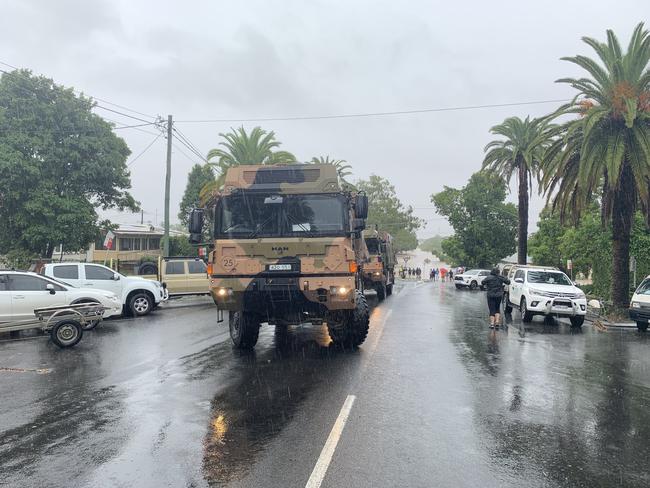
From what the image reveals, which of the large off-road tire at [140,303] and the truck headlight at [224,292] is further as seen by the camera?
the large off-road tire at [140,303]

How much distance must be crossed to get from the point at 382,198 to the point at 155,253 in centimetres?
4157

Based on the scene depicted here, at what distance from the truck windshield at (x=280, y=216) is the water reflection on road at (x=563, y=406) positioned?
358cm

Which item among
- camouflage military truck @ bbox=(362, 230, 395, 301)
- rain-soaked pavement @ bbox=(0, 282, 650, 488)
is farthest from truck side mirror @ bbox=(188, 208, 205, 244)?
camouflage military truck @ bbox=(362, 230, 395, 301)

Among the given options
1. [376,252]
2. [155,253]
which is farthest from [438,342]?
[155,253]

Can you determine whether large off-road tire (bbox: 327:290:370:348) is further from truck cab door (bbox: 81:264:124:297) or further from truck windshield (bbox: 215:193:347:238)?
truck cab door (bbox: 81:264:124:297)

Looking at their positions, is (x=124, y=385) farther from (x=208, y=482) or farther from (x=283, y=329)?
(x=283, y=329)

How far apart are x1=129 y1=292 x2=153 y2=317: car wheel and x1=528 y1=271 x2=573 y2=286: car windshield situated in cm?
1256

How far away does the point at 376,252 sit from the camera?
2341 cm

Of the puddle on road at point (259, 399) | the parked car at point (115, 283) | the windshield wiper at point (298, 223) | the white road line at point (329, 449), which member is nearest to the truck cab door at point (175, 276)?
the parked car at point (115, 283)

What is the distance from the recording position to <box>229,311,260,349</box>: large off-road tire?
10.3 meters

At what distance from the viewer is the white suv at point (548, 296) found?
50.9 ft

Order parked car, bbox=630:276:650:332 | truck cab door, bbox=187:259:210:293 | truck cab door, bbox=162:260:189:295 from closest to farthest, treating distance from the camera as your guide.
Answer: parked car, bbox=630:276:650:332 < truck cab door, bbox=162:260:189:295 < truck cab door, bbox=187:259:210:293

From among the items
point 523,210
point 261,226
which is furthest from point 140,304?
point 523,210

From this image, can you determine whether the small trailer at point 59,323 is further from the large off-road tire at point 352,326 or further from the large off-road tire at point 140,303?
the large off-road tire at point 140,303
